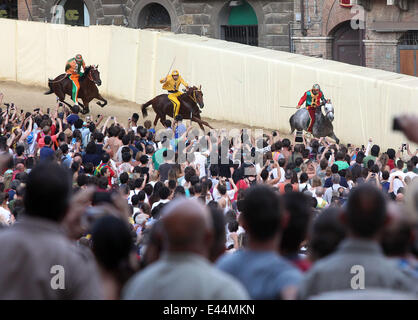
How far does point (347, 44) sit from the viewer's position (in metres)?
30.3

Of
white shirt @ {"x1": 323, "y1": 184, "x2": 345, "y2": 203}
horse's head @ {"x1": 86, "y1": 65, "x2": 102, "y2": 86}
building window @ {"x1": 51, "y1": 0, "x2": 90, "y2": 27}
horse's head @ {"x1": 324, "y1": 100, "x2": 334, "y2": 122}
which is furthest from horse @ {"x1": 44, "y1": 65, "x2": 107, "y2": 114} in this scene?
white shirt @ {"x1": 323, "y1": 184, "x2": 345, "y2": 203}

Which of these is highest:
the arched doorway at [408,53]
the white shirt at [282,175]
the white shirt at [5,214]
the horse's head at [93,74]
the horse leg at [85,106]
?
the arched doorway at [408,53]

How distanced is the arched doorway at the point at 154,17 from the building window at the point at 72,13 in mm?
2517

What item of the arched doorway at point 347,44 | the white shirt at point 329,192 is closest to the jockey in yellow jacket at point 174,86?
the arched doorway at point 347,44

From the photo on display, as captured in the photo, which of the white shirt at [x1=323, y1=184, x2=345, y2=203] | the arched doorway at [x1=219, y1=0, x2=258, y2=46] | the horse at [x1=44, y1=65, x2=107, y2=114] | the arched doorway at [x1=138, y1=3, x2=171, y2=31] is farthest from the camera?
the arched doorway at [x1=138, y1=3, x2=171, y2=31]

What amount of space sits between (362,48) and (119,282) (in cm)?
2551

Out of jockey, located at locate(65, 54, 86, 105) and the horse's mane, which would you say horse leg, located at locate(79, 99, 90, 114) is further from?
the horse's mane

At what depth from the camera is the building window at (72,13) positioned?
118 feet

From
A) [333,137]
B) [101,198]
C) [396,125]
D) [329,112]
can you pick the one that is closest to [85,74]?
[333,137]

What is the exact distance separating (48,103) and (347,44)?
981 centimetres

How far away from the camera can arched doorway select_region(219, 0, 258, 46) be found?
108ft

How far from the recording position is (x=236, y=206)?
1152cm

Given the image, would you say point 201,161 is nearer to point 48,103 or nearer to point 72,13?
point 48,103

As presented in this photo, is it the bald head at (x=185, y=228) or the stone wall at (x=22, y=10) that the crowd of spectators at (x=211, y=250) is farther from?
the stone wall at (x=22, y=10)
